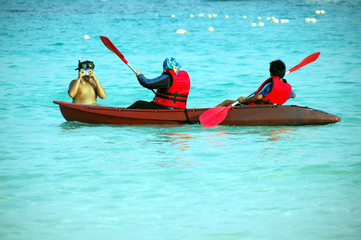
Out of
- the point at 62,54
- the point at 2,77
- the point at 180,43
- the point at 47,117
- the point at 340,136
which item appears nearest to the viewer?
the point at 340,136

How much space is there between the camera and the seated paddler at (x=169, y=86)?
360 inches

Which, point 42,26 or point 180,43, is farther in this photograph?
point 42,26

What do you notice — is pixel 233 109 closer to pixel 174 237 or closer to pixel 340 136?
pixel 340 136

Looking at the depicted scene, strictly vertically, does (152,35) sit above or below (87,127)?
above

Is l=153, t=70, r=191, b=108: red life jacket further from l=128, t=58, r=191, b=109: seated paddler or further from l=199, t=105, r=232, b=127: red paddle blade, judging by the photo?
l=199, t=105, r=232, b=127: red paddle blade

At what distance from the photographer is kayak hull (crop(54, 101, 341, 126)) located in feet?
30.5

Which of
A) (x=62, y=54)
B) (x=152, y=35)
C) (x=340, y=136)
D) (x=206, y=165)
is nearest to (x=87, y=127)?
(x=206, y=165)

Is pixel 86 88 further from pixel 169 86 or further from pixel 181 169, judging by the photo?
pixel 181 169

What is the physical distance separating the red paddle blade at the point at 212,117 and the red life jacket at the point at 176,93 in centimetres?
43

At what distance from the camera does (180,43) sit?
26.5 m

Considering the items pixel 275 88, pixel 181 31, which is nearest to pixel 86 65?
pixel 275 88

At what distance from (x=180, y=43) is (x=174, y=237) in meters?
21.5

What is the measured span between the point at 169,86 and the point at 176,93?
17cm

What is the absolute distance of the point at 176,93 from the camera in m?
9.38
